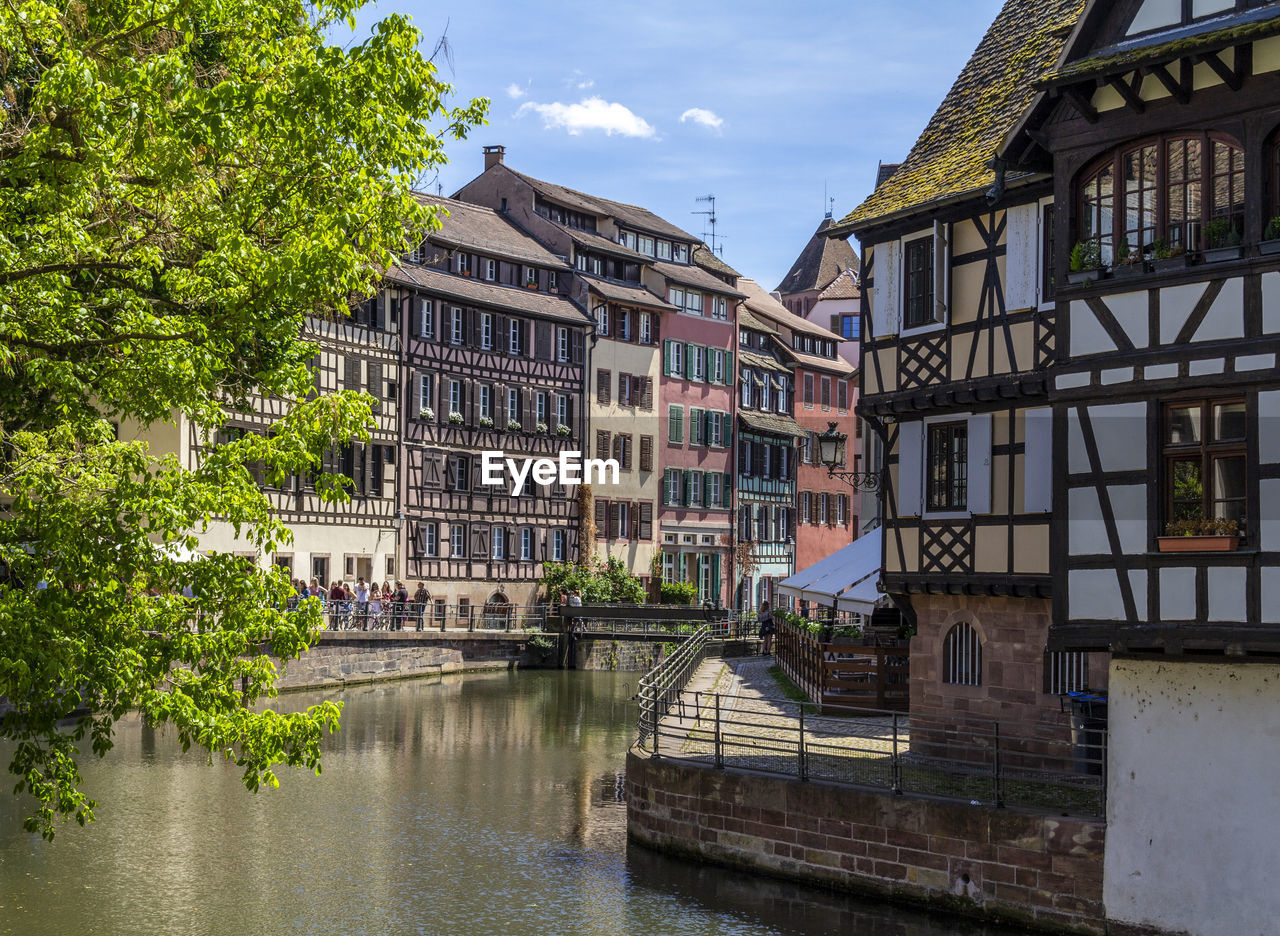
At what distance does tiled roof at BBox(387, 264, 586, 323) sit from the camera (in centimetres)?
4897

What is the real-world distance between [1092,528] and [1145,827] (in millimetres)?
2675

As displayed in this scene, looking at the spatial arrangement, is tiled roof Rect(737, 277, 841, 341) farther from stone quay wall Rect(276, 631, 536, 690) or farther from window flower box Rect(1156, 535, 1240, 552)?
window flower box Rect(1156, 535, 1240, 552)

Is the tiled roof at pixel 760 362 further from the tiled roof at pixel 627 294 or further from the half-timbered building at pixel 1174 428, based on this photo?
the half-timbered building at pixel 1174 428

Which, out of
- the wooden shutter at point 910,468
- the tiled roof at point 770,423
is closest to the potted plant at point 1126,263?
the wooden shutter at point 910,468

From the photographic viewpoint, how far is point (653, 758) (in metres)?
18.4

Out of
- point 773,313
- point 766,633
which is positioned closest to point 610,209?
point 773,313

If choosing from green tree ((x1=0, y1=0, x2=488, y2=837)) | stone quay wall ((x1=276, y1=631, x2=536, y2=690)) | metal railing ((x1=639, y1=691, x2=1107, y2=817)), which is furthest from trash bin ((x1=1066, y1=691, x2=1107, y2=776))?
stone quay wall ((x1=276, y1=631, x2=536, y2=690))

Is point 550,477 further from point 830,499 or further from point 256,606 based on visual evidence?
point 256,606

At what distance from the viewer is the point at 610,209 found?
60.5m

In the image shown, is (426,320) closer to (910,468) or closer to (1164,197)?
(910,468)

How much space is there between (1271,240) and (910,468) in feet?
24.3

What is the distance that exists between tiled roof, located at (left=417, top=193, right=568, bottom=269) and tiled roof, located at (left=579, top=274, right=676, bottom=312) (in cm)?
144

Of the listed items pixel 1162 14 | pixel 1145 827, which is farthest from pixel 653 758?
pixel 1162 14

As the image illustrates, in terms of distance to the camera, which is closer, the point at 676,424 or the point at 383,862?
the point at 383,862
